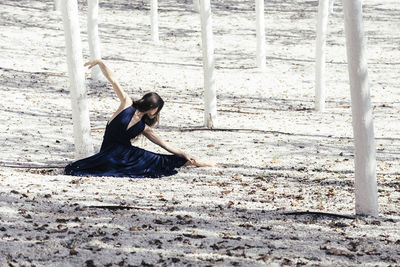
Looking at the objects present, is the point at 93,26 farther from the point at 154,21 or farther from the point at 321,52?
the point at 154,21

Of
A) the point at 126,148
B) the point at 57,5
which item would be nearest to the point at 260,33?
the point at 57,5

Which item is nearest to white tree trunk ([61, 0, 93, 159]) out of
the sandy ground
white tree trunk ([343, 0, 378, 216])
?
the sandy ground

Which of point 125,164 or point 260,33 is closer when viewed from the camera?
point 125,164

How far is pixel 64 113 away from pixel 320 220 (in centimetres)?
819

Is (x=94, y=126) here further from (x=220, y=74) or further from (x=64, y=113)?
(x=220, y=74)

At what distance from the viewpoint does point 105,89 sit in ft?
52.3

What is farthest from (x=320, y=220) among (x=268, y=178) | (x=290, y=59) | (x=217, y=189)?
(x=290, y=59)

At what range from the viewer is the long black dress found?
867cm

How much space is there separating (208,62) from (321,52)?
3.19 m

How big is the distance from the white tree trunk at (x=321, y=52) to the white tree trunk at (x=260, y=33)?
13.3 feet

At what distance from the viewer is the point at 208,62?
12328mm

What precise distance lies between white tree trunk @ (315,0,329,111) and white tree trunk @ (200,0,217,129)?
9.60 feet

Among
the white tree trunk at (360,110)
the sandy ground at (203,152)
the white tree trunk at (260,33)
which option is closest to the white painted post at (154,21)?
A: the sandy ground at (203,152)

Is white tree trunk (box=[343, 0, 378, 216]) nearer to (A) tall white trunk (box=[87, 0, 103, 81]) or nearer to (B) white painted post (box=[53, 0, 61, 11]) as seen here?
(A) tall white trunk (box=[87, 0, 103, 81])
